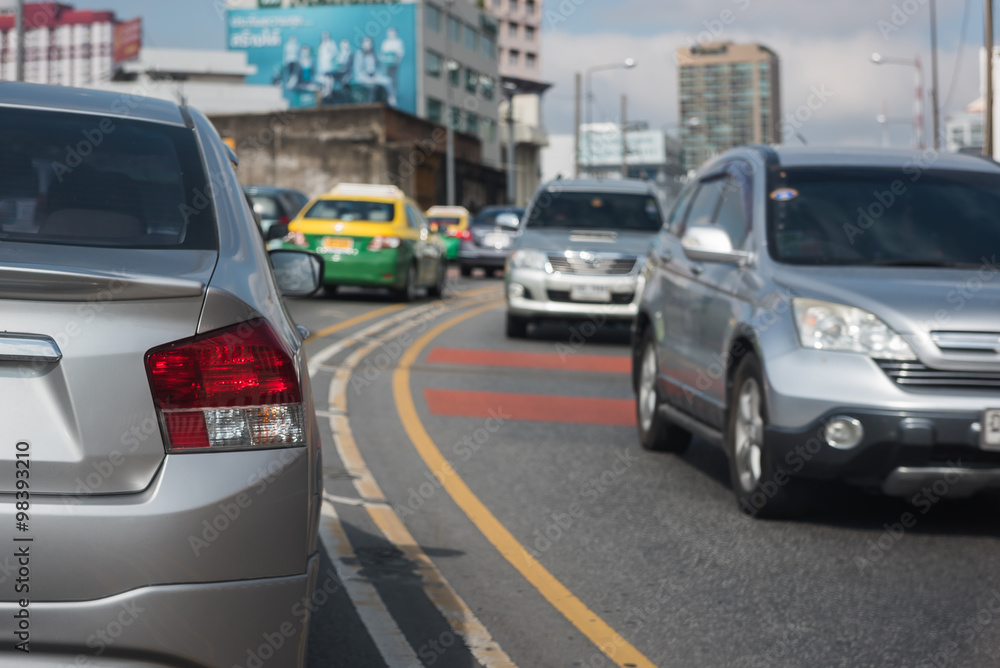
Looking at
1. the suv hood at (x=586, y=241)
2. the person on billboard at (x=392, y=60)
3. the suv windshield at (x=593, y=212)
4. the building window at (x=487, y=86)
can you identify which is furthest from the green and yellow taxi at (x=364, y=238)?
the building window at (x=487, y=86)

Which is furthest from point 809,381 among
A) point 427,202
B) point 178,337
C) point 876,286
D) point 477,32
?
point 477,32

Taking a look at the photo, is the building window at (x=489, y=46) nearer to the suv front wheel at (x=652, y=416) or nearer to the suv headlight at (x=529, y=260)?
the suv headlight at (x=529, y=260)

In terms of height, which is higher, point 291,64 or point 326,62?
point 291,64

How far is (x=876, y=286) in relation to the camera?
5914 mm

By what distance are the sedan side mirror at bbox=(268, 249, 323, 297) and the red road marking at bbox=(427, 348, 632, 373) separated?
8.23 m

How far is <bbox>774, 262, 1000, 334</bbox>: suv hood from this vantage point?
561cm

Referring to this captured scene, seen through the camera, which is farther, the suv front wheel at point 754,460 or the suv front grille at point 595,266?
the suv front grille at point 595,266

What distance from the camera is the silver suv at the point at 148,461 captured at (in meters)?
2.56

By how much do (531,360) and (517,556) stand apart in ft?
26.4

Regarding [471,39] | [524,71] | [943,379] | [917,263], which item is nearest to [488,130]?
[471,39]

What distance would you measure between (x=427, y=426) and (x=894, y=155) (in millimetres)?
3637

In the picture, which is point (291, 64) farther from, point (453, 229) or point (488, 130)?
point (453, 229)

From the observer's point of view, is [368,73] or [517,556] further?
[368,73]

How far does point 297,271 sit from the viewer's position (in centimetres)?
464
